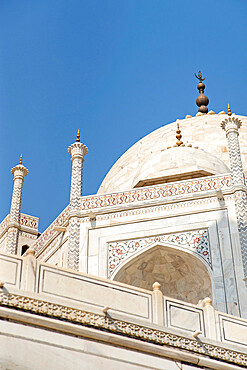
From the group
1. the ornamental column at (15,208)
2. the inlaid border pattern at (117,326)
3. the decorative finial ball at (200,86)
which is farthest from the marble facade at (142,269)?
the decorative finial ball at (200,86)

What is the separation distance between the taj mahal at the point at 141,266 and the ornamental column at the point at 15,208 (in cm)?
3

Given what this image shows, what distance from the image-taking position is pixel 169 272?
13.3 meters

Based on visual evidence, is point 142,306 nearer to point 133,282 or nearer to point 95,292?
point 95,292

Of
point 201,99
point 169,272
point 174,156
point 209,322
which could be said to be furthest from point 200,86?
point 209,322

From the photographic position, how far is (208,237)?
12695mm

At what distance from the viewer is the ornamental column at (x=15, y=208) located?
16.4 metres

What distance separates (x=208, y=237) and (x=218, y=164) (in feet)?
10.6

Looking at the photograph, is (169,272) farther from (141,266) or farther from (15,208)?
(15,208)

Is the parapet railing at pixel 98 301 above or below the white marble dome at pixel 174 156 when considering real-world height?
below

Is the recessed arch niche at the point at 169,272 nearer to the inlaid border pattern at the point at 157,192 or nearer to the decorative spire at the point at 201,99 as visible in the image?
the inlaid border pattern at the point at 157,192

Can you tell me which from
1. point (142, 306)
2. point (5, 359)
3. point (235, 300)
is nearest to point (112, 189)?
point (235, 300)

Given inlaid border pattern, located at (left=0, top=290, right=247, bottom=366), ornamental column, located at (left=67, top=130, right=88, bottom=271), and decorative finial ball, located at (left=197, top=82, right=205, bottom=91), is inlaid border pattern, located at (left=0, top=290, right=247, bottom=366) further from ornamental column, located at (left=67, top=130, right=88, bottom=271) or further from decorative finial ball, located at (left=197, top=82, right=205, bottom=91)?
decorative finial ball, located at (left=197, top=82, right=205, bottom=91)

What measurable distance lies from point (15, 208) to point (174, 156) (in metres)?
4.02

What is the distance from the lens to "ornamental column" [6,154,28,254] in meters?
16.4
